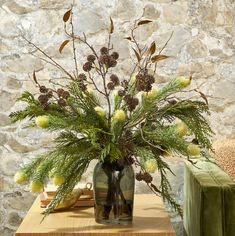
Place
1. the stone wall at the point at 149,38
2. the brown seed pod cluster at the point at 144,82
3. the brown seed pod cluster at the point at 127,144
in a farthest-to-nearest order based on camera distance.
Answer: the stone wall at the point at 149,38 → the brown seed pod cluster at the point at 127,144 → the brown seed pod cluster at the point at 144,82

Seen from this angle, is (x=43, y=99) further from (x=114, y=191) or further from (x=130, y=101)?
(x=114, y=191)

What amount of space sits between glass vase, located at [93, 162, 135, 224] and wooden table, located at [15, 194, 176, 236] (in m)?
0.04

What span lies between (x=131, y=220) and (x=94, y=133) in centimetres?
38

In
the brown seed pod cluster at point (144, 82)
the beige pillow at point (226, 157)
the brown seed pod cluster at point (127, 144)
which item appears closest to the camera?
the brown seed pod cluster at point (144, 82)

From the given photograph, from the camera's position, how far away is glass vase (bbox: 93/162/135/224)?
2.28 metres

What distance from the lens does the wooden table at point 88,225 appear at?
224 cm

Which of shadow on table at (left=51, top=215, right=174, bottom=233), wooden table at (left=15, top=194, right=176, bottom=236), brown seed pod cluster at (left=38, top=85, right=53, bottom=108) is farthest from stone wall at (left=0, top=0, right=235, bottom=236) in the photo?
brown seed pod cluster at (left=38, top=85, right=53, bottom=108)

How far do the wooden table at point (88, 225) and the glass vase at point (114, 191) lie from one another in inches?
1.5

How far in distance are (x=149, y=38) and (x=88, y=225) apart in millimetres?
1182

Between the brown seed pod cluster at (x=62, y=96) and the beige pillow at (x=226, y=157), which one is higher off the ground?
the brown seed pod cluster at (x=62, y=96)

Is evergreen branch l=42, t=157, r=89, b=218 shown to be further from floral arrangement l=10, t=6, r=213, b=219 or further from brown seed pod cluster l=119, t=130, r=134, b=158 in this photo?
brown seed pod cluster l=119, t=130, r=134, b=158

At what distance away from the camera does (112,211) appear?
2.29m

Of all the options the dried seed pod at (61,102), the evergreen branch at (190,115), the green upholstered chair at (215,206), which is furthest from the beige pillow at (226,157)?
the dried seed pod at (61,102)

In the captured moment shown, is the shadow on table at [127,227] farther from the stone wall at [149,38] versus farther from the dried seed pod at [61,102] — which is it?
the stone wall at [149,38]
